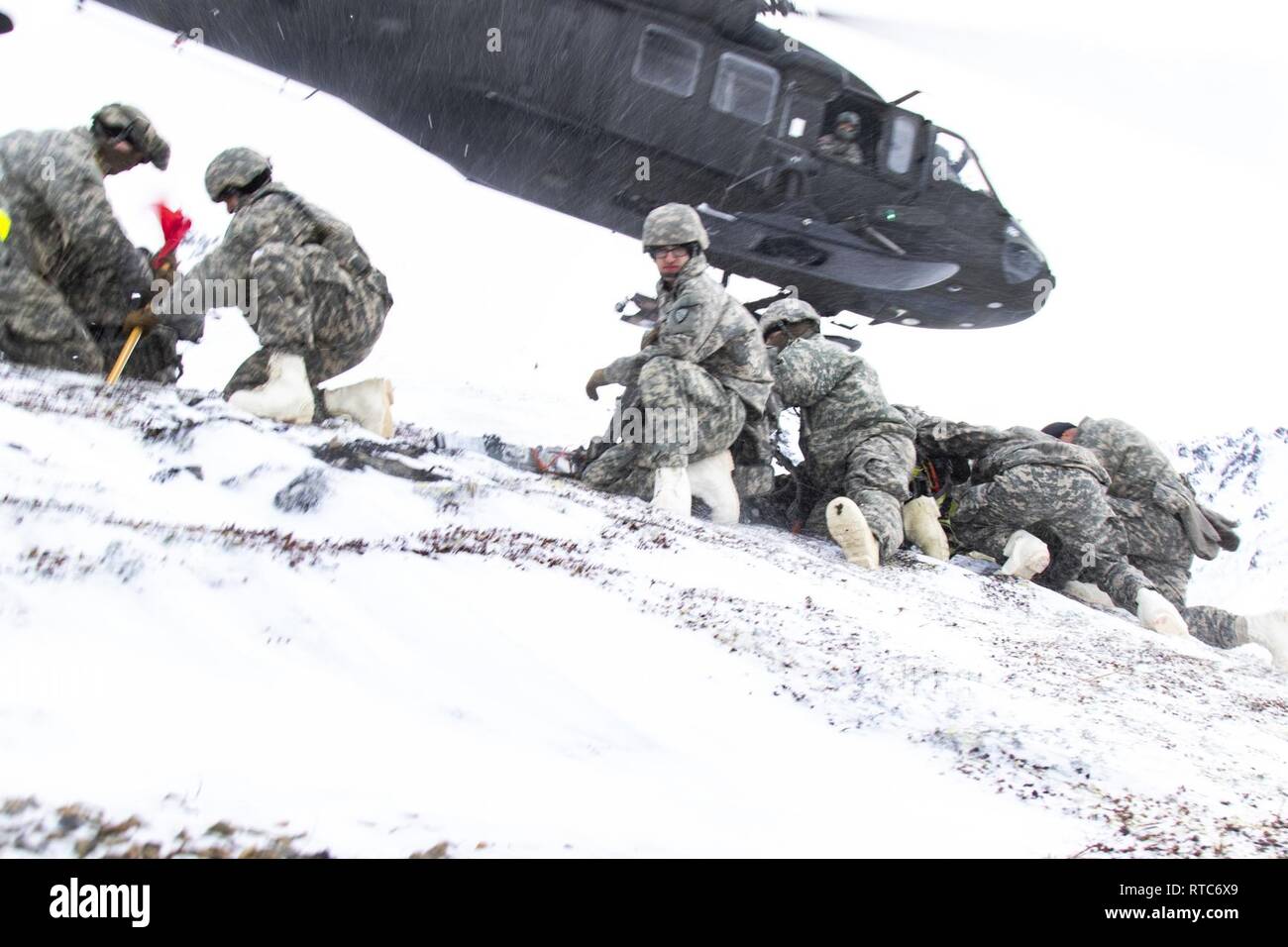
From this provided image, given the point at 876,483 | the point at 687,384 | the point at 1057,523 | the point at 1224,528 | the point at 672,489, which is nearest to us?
the point at 672,489

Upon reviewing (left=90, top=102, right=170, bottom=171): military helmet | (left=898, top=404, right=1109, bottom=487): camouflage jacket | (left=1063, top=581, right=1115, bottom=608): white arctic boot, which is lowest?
(left=1063, top=581, right=1115, bottom=608): white arctic boot

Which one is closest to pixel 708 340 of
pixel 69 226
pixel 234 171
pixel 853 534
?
pixel 853 534

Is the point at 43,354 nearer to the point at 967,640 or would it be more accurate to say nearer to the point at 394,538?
the point at 394,538

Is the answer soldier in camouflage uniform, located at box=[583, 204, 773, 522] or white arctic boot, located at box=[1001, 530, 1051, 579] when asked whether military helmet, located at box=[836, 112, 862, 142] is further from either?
white arctic boot, located at box=[1001, 530, 1051, 579]

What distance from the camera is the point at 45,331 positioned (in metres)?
3.98

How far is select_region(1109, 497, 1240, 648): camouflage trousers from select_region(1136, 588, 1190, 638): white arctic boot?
1.73 ft

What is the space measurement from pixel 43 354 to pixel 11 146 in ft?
2.62

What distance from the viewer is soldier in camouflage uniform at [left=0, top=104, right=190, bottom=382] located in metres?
3.92

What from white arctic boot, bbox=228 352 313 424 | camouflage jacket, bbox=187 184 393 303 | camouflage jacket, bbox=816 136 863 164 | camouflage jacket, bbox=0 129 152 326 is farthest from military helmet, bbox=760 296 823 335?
camouflage jacket, bbox=0 129 152 326

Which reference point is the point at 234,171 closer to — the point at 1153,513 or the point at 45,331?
the point at 45,331

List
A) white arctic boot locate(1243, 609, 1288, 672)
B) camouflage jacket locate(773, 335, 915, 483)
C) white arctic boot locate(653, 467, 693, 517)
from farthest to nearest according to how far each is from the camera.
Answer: camouflage jacket locate(773, 335, 915, 483)
white arctic boot locate(1243, 609, 1288, 672)
white arctic boot locate(653, 467, 693, 517)

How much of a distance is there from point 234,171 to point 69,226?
2.17 feet
